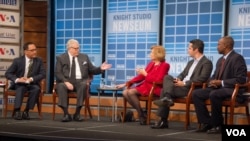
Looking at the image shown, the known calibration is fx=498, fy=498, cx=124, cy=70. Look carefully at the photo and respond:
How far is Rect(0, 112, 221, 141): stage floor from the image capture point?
5312 millimetres

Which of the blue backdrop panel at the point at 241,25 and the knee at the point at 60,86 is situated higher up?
the blue backdrop panel at the point at 241,25

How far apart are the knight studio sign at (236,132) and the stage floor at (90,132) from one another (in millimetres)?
1815

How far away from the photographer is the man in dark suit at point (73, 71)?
7.26 m

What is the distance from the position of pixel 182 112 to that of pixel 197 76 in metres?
1.40

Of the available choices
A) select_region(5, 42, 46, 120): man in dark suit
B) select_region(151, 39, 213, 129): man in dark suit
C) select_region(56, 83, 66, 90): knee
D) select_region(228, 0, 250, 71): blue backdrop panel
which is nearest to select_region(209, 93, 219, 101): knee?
select_region(151, 39, 213, 129): man in dark suit

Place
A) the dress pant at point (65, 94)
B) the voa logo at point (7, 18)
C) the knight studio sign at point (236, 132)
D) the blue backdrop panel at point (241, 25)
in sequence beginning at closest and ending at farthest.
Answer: the knight studio sign at point (236, 132), the dress pant at point (65, 94), the blue backdrop panel at point (241, 25), the voa logo at point (7, 18)

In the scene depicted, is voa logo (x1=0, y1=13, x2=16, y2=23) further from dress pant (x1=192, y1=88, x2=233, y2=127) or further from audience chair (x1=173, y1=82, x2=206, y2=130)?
dress pant (x1=192, y1=88, x2=233, y2=127)

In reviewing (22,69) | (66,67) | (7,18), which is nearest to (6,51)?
(7,18)

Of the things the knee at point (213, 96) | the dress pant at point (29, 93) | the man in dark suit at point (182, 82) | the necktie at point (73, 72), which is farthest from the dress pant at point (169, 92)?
the dress pant at point (29, 93)

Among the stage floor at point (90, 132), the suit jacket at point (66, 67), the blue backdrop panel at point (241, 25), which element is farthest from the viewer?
the blue backdrop panel at point (241, 25)

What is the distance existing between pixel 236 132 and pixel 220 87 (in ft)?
9.09

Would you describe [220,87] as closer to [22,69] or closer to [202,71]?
[202,71]

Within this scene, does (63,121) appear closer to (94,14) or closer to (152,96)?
(152,96)

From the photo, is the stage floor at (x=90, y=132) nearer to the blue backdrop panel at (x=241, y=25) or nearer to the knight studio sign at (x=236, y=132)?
the blue backdrop panel at (x=241, y=25)
